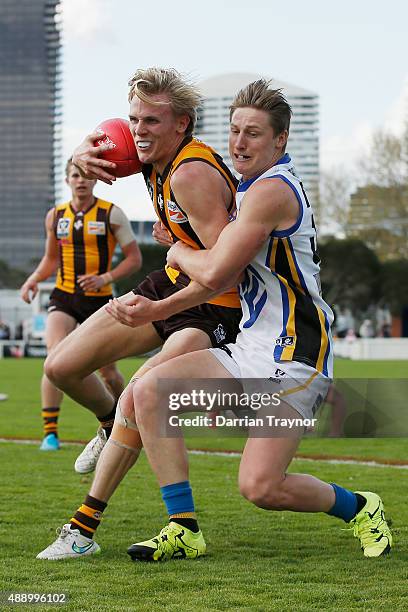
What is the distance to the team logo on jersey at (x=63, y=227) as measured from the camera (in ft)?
35.2

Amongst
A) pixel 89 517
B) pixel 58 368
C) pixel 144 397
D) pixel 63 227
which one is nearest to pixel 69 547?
pixel 89 517

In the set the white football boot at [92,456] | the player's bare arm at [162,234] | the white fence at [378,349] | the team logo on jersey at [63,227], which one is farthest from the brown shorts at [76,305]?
the white fence at [378,349]

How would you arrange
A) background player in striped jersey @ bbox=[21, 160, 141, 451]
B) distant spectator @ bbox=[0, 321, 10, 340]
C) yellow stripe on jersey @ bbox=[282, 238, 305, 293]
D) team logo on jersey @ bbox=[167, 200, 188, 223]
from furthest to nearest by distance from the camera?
distant spectator @ bbox=[0, 321, 10, 340]
background player in striped jersey @ bbox=[21, 160, 141, 451]
team logo on jersey @ bbox=[167, 200, 188, 223]
yellow stripe on jersey @ bbox=[282, 238, 305, 293]

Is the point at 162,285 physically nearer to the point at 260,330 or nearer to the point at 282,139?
the point at 260,330

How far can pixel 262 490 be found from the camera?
511cm

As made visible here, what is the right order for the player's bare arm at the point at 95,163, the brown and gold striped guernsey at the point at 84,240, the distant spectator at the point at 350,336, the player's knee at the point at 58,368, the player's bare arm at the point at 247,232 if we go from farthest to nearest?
the distant spectator at the point at 350,336 < the brown and gold striped guernsey at the point at 84,240 < the player's knee at the point at 58,368 < the player's bare arm at the point at 95,163 < the player's bare arm at the point at 247,232

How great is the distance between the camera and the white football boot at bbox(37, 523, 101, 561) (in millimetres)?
5383

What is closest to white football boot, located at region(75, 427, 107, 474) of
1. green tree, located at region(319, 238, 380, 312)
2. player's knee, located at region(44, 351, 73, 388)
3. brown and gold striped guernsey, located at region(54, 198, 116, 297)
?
player's knee, located at region(44, 351, 73, 388)

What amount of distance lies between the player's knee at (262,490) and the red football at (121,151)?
6.39 feet

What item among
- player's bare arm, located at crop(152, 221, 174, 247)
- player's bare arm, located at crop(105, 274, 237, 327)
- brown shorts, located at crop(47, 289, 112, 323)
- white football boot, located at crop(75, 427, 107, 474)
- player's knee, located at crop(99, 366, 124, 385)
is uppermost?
player's bare arm, located at crop(152, 221, 174, 247)

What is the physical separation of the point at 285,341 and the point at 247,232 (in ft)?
2.04

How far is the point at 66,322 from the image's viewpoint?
34.2 ft

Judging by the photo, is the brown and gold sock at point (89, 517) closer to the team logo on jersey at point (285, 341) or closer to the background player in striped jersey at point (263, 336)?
the background player in striped jersey at point (263, 336)

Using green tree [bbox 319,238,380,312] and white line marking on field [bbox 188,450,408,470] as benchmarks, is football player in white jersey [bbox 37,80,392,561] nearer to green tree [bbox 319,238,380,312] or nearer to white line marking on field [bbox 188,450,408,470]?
white line marking on field [bbox 188,450,408,470]
